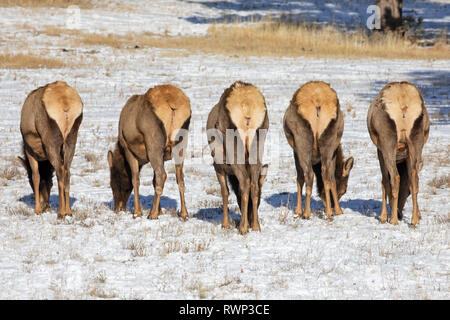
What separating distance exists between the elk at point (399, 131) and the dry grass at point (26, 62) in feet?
54.1

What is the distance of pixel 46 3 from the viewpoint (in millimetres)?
38094

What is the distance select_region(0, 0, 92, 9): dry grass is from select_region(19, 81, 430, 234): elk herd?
29152mm

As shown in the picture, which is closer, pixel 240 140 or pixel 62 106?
pixel 240 140

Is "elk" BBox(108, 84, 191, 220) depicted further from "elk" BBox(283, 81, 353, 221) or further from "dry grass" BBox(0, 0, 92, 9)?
"dry grass" BBox(0, 0, 92, 9)

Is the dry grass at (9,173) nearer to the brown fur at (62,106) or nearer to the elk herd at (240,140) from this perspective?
the elk herd at (240,140)

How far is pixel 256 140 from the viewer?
7961 millimetres

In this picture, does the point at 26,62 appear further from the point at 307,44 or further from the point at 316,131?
the point at 316,131

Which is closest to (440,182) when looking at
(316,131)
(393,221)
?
(393,221)

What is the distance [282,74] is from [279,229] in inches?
579

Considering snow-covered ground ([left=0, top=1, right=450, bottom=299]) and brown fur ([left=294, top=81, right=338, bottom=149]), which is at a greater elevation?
brown fur ([left=294, top=81, right=338, bottom=149])

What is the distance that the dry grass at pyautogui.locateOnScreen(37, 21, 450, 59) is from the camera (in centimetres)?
2681

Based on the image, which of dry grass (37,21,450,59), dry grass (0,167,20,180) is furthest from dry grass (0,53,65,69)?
dry grass (0,167,20,180)

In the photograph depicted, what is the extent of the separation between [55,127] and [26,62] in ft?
49.3

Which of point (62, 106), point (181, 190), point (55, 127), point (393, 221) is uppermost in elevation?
point (62, 106)
